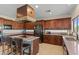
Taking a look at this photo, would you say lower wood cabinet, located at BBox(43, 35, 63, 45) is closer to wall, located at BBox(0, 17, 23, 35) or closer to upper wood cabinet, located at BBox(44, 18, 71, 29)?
upper wood cabinet, located at BBox(44, 18, 71, 29)

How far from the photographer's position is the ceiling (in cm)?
91

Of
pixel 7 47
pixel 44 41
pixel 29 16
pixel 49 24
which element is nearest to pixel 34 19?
pixel 29 16

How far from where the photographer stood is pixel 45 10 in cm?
100

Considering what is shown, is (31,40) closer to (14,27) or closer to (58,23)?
(14,27)

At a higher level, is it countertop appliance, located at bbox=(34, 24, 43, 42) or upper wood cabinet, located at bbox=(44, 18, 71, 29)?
upper wood cabinet, located at bbox=(44, 18, 71, 29)

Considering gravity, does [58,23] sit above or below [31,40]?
above

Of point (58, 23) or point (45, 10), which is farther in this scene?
point (58, 23)

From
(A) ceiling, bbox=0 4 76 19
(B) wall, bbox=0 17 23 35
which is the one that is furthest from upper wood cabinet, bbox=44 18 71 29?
(B) wall, bbox=0 17 23 35

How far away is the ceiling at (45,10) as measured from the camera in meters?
0.91

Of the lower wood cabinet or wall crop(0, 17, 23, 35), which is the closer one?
wall crop(0, 17, 23, 35)

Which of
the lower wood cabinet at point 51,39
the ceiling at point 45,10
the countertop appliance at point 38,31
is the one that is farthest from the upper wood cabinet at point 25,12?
the lower wood cabinet at point 51,39

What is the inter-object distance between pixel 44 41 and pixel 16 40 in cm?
35

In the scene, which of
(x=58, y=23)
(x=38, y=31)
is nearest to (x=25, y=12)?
(x=38, y=31)

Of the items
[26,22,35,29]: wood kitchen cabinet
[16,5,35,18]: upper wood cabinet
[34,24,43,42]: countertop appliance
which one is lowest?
[34,24,43,42]: countertop appliance
